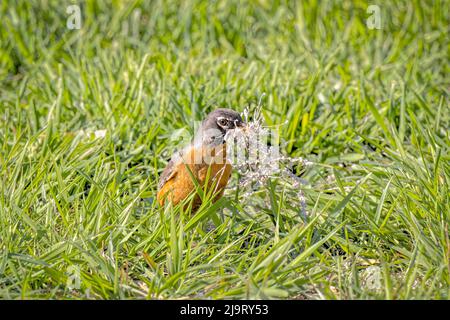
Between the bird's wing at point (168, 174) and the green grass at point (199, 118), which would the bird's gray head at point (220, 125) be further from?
the green grass at point (199, 118)

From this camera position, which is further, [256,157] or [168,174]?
[168,174]

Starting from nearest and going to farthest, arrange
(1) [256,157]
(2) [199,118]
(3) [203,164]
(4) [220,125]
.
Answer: (1) [256,157] < (3) [203,164] < (4) [220,125] < (2) [199,118]

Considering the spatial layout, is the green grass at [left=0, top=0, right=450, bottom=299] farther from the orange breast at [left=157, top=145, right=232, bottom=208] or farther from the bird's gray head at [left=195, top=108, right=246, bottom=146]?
the bird's gray head at [left=195, top=108, right=246, bottom=146]

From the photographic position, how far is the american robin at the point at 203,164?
14.1ft

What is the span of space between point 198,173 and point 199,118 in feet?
3.29

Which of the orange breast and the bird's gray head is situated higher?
the bird's gray head

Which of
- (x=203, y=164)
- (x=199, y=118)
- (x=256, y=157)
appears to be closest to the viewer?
(x=256, y=157)

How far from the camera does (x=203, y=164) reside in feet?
14.3

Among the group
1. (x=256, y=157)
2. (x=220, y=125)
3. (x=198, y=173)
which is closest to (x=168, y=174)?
(x=198, y=173)

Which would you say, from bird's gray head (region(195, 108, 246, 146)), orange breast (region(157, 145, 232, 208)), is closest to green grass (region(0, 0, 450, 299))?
orange breast (region(157, 145, 232, 208))

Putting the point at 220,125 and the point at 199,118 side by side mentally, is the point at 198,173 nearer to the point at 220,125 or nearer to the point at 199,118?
the point at 220,125

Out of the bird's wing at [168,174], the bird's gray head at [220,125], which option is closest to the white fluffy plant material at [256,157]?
the bird's gray head at [220,125]

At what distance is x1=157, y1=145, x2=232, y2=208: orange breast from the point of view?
429 cm

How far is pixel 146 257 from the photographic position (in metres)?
3.54
